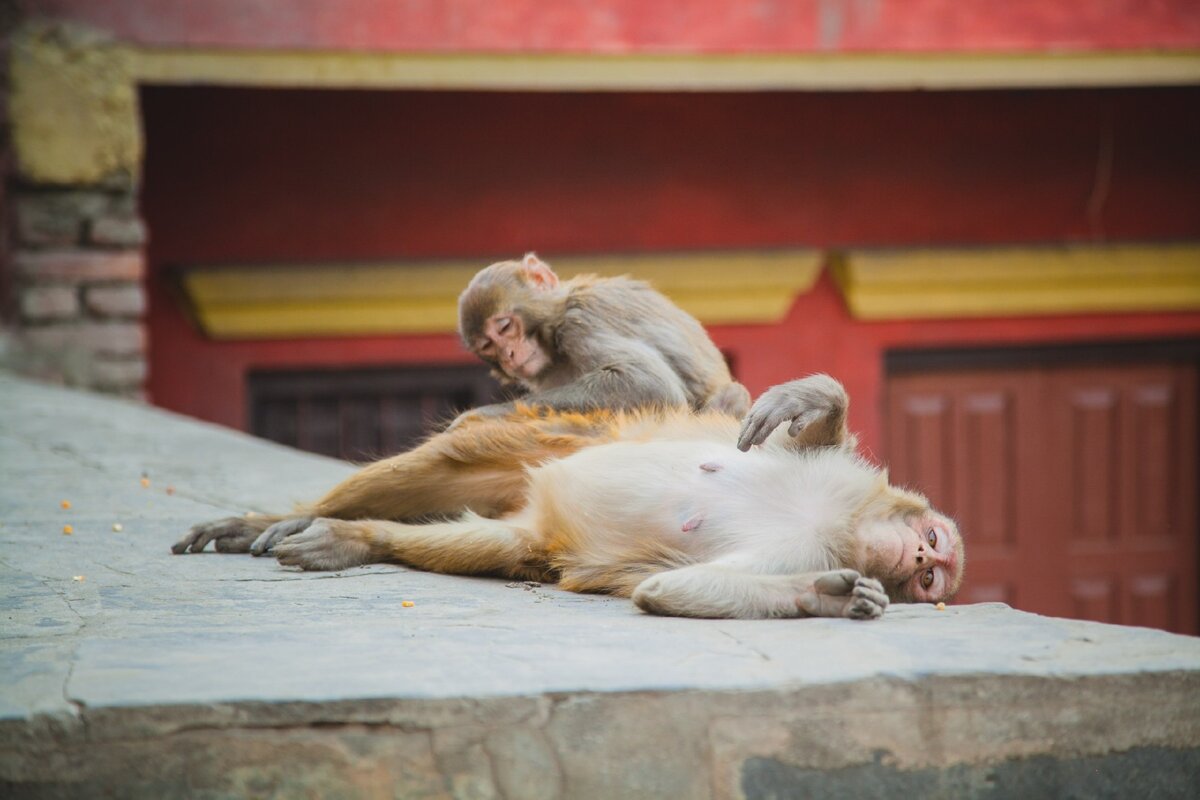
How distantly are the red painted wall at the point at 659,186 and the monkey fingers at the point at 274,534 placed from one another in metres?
4.03

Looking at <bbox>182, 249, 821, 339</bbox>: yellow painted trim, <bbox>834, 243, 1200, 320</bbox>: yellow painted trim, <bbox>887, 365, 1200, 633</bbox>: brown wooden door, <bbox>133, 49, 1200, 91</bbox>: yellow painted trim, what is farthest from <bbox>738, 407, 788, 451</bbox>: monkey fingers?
<bbox>887, 365, 1200, 633</bbox>: brown wooden door

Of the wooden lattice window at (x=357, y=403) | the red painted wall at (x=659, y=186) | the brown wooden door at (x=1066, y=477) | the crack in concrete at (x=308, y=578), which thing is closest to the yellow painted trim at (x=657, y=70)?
the red painted wall at (x=659, y=186)

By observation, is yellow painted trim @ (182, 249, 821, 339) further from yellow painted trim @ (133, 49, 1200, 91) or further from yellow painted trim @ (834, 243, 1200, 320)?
yellow painted trim @ (133, 49, 1200, 91)

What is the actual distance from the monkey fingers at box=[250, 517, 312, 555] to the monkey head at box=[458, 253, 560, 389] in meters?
0.78

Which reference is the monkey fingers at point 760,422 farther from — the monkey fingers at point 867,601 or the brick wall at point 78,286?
the brick wall at point 78,286

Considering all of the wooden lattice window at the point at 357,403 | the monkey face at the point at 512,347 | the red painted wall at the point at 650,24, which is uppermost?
the red painted wall at the point at 650,24

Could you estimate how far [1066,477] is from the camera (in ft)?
25.8

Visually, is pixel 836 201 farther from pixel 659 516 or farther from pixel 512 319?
pixel 659 516

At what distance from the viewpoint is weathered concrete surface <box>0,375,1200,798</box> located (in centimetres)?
174

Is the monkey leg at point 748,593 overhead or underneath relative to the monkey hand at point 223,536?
overhead

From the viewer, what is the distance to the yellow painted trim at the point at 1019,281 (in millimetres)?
7512

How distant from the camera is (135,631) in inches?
86.8

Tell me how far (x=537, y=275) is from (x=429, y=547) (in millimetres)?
Result: 1031

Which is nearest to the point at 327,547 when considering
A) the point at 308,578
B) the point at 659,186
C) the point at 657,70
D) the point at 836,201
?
the point at 308,578
